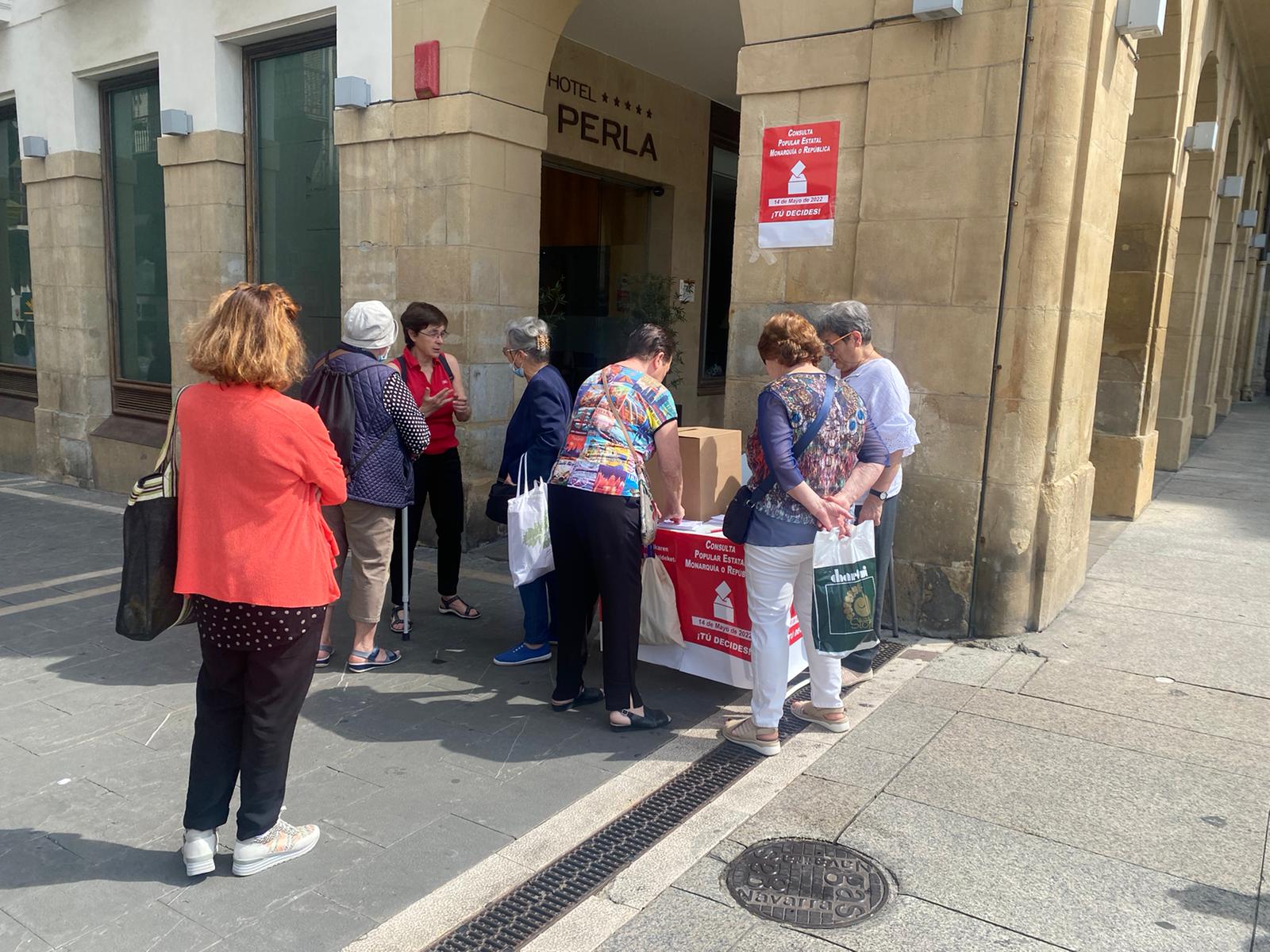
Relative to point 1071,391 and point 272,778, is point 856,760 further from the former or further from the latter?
point 1071,391

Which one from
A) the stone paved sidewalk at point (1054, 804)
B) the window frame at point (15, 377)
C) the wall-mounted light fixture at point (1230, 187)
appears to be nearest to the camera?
the stone paved sidewalk at point (1054, 804)

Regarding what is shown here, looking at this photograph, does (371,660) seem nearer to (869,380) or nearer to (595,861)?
(595,861)

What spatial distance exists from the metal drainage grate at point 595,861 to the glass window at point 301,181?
19.5ft

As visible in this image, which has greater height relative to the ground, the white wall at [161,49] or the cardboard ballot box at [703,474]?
the white wall at [161,49]

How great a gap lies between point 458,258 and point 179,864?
5.03 m

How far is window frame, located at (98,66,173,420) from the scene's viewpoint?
9.75 meters

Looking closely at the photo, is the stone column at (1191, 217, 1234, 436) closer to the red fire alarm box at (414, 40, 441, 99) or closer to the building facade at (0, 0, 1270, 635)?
the building facade at (0, 0, 1270, 635)

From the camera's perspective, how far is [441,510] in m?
5.72

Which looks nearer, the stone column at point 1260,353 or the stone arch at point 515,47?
the stone arch at point 515,47

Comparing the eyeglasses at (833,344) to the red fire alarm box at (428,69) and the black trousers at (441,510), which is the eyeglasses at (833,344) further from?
the red fire alarm box at (428,69)

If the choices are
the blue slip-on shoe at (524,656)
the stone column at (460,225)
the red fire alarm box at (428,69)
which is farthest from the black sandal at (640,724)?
the red fire alarm box at (428,69)

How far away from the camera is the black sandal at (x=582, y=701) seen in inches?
175

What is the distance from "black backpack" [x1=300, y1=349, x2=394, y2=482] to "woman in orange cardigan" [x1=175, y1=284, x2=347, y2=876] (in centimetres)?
150

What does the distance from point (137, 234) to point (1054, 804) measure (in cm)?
1008
